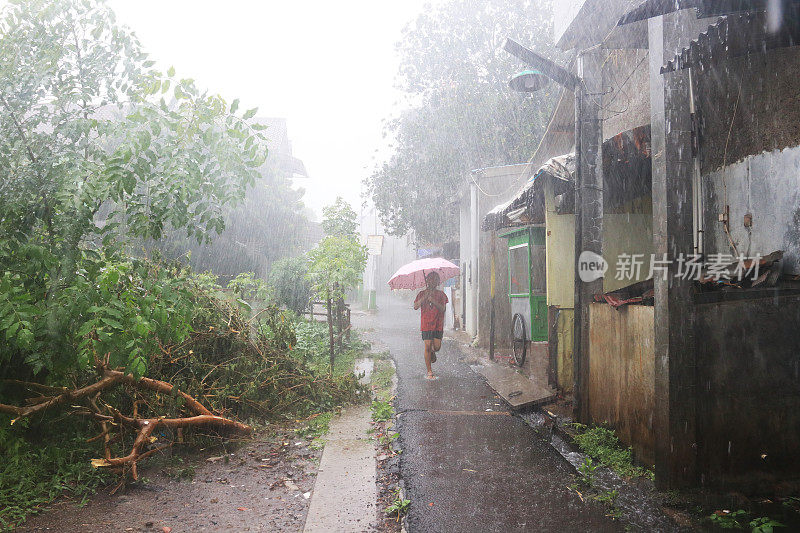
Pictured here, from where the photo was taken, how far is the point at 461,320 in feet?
62.1

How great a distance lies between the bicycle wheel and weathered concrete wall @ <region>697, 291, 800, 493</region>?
5.35 m

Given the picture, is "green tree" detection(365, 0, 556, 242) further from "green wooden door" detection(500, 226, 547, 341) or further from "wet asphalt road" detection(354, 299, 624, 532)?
"wet asphalt road" detection(354, 299, 624, 532)

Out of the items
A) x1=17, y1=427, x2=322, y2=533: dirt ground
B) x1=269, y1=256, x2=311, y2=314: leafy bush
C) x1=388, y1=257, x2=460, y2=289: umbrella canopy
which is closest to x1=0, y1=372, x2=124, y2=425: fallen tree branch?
x1=17, y1=427, x2=322, y2=533: dirt ground

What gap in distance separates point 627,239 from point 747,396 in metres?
3.95

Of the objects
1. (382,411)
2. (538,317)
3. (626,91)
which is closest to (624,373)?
(382,411)

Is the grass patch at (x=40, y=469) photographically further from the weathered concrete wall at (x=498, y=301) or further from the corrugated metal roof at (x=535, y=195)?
the weathered concrete wall at (x=498, y=301)

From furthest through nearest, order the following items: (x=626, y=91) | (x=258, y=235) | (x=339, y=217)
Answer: (x=258, y=235) → (x=339, y=217) → (x=626, y=91)

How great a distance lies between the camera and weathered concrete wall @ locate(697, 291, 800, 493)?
4.34m

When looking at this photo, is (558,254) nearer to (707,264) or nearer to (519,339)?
(519,339)

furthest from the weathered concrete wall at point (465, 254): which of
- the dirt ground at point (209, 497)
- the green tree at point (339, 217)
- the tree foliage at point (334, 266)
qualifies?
the dirt ground at point (209, 497)

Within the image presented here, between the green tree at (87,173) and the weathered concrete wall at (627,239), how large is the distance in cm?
543

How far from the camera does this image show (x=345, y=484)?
4.84 m

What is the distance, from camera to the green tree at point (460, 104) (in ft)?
69.5

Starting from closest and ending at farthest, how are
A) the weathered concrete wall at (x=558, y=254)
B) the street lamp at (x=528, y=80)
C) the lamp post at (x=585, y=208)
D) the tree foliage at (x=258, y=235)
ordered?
the lamp post at (x=585, y=208) → the street lamp at (x=528, y=80) → the weathered concrete wall at (x=558, y=254) → the tree foliage at (x=258, y=235)
